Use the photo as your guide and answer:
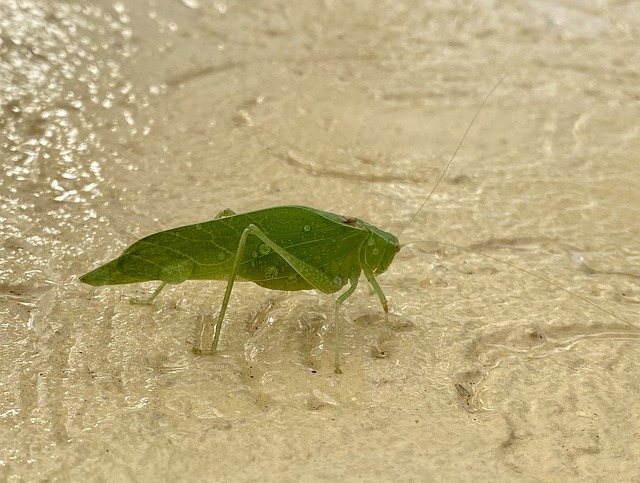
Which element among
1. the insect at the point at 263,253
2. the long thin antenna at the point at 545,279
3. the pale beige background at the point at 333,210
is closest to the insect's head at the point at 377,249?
the insect at the point at 263,253

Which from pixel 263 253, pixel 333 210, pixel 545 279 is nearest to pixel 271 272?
pixel 263 253

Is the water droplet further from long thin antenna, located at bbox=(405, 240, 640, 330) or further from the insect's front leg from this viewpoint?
long thin antenna, located at bbox=(405, 240, 640, 330)

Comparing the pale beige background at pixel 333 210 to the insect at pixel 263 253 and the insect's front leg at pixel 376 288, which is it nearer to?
the insect's front leg at pixel 376 288

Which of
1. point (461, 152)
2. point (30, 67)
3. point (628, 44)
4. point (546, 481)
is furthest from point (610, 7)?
point (546, 481)

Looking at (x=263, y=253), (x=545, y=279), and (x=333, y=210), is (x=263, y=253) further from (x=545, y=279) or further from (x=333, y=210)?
(x=545, y=279)

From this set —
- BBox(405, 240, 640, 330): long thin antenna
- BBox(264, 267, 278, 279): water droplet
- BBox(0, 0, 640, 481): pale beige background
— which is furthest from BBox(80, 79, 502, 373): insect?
BBox(405, 240, 640, 330): long thin antenna
